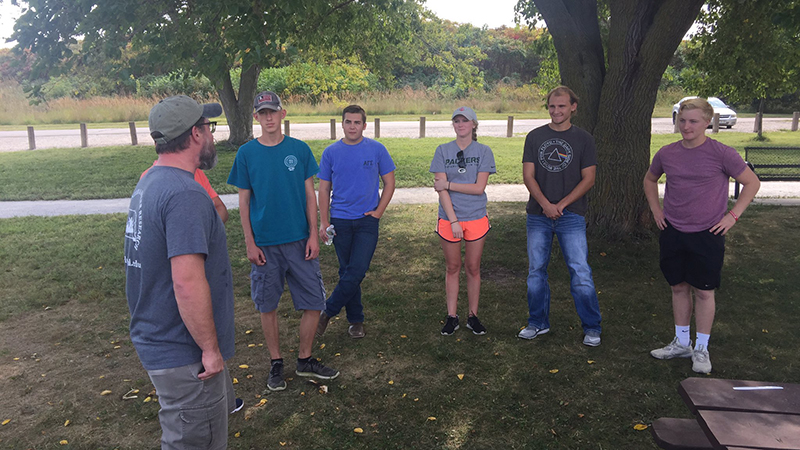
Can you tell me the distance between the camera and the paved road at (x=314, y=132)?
21484 mm

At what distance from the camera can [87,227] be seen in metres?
9.70

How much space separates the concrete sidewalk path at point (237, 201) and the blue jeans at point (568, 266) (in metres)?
6.19

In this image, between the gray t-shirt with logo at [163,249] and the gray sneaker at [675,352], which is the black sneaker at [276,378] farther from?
the gray sneaker at [675,352]

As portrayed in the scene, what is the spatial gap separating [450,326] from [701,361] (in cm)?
199

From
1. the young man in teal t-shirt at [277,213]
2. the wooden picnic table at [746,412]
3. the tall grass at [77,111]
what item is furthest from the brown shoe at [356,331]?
the tall grass at [77,111]

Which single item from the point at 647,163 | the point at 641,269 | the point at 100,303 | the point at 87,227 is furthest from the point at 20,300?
the point at 647,163

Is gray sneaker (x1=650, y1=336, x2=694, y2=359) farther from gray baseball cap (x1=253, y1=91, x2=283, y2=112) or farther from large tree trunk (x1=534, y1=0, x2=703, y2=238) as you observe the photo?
gray baseball cap (x1=253, y1=91, x2=283, y2=112)

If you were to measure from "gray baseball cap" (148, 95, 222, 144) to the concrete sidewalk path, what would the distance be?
8583 millimetres

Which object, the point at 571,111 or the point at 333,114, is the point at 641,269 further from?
the point at 333,114

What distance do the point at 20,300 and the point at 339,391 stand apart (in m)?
4.28

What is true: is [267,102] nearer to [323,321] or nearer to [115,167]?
[323,321]

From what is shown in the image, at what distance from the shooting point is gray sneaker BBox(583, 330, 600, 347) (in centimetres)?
507

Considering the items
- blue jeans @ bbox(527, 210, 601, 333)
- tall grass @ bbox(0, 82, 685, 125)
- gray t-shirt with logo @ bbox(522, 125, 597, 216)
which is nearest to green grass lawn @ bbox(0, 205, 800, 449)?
blue jeans @ bbox(527, 210, 601, 333)

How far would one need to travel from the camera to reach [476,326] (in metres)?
5.37
